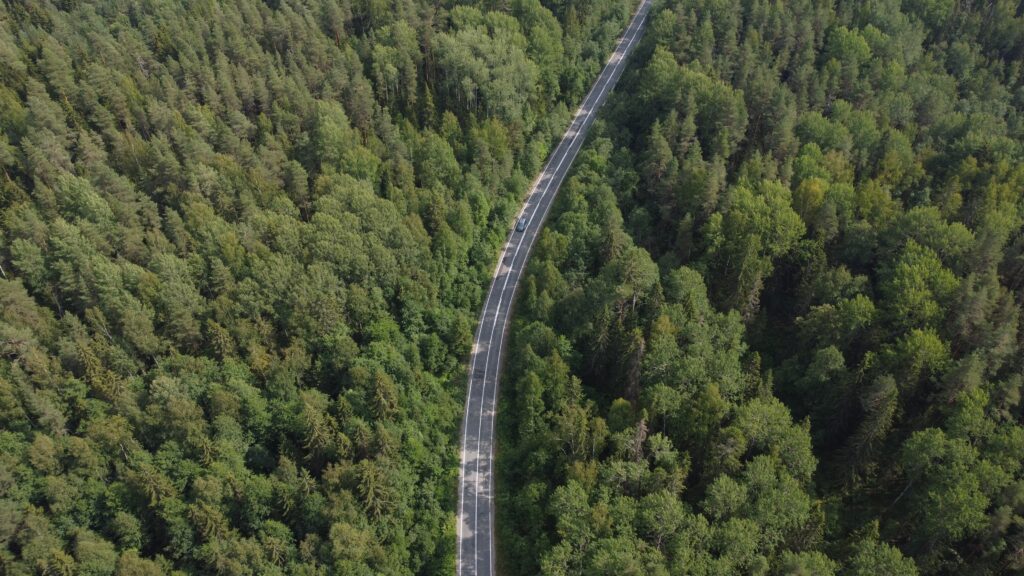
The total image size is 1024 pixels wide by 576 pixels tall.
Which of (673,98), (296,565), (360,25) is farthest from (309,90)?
(296,565)

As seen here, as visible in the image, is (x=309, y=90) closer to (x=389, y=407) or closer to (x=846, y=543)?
(x=389, y=407)

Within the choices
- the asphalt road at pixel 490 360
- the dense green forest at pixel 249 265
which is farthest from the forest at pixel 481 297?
the asphalt road at pixel 490 360

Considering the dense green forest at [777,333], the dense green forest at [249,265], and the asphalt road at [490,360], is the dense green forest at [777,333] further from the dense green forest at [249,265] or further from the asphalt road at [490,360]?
the dense green forest at [249,265]

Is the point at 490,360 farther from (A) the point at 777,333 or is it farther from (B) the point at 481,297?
(A) the point at 777,333

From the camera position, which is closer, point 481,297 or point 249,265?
point 249,265

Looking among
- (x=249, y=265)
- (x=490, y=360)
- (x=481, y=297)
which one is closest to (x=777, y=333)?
(x=490, y=360)
